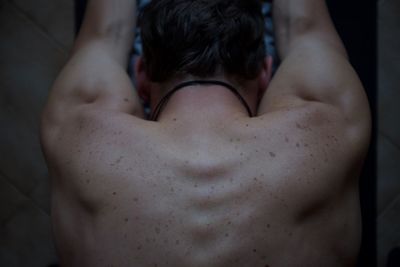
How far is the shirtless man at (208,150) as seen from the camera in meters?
0.73

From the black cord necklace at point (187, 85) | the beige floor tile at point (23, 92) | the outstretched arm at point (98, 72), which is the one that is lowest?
the beige floor tile at point (23, 92)

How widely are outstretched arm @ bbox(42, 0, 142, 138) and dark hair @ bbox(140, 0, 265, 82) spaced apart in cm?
8

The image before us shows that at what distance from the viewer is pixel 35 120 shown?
1.34 meters

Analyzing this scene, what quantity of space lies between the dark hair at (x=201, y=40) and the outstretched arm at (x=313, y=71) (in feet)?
0.23

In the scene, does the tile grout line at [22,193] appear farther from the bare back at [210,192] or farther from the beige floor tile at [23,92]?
the bare back at [210,192]

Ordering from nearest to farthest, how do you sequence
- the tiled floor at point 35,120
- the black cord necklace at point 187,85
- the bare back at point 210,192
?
1. the bare back at point 210,192
2. the black cord necklace at point 187,85
3. the tiled floor at point 35,120

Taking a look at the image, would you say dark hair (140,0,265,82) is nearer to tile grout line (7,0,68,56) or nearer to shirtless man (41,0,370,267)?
shirtless man (41,0,370,267)

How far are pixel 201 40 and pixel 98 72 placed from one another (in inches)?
8.7

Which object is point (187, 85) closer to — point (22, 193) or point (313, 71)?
point (313, 71)

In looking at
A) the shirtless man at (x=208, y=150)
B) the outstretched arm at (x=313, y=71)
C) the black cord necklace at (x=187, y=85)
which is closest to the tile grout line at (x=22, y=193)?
the shirtless man at (x=208, y=150)

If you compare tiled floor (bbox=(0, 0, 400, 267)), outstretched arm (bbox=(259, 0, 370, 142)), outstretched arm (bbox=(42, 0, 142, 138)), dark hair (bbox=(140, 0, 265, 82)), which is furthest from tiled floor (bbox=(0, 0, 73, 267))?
outstretched arm (bbox=(259, 0, 370, 142))

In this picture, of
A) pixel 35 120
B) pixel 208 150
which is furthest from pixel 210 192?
pixel 35 120

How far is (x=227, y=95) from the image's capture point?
0.85 m

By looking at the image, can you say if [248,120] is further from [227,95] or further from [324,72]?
[324,72]
